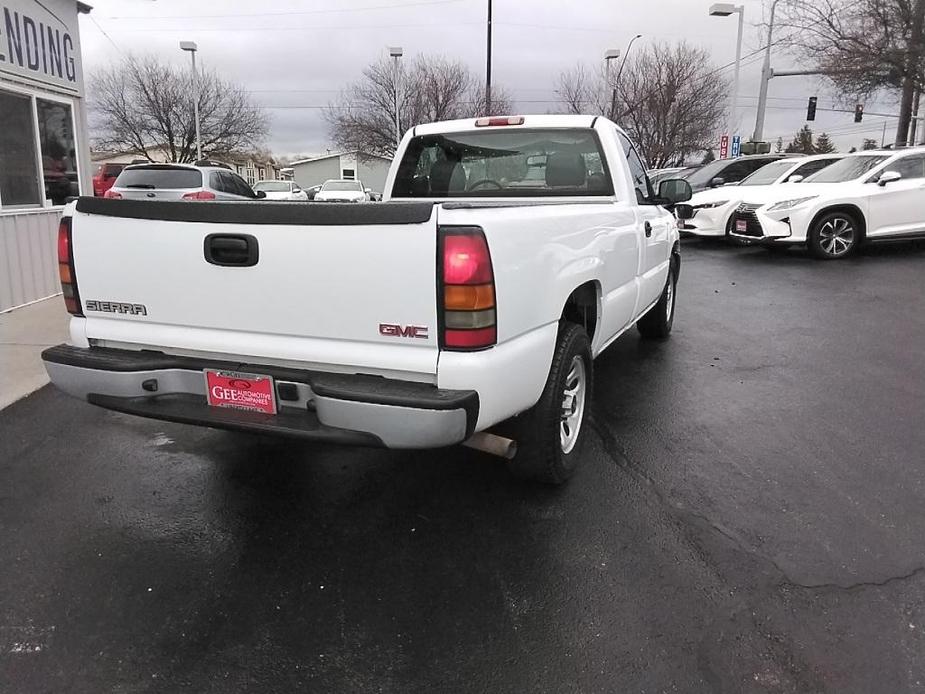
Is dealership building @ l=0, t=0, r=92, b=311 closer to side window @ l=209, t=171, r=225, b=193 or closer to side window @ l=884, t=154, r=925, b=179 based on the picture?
side window @ l=209, t=171, r=225, b=193

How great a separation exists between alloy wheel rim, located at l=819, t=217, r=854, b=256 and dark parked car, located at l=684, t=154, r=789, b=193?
4.85m

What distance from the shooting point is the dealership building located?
25.5ft

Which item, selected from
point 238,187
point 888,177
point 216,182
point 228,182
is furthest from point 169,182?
point 888,177

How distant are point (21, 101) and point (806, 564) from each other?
921 cm

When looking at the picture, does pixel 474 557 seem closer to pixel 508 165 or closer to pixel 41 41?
pixel 508 165

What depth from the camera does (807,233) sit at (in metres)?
11.4

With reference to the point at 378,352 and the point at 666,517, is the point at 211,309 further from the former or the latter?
the point at 666,517

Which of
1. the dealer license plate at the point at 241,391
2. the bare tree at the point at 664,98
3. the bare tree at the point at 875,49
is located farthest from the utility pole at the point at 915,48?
the dealer license plate at the point at 241,391

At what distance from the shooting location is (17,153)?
8180mm

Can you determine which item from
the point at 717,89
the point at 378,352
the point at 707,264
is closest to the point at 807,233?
the point at 707,264

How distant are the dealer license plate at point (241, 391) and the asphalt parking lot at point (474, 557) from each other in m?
0.66

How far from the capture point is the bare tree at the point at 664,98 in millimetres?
30969

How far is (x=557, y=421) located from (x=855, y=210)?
1020 centimetres

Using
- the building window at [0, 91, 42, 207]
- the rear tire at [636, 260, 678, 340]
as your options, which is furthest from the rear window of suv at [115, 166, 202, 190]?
the rear tire at [636, 260, 678, 340]
